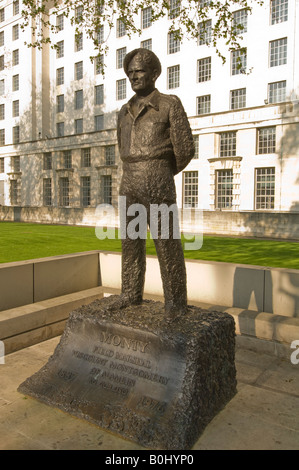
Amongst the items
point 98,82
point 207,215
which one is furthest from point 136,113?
point 98,82

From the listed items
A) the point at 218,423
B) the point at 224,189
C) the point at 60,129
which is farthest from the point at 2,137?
the point at 218,423

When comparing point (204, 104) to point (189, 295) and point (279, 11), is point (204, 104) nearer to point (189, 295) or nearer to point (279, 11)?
point (279, 11)

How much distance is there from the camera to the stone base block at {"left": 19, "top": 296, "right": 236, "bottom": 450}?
9.85 feet

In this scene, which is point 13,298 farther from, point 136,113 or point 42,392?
point 136,113

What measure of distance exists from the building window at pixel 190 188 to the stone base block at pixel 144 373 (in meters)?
26.3

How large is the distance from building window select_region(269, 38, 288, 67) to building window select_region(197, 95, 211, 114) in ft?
17.0

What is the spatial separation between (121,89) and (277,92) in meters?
14.6

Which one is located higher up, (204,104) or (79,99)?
(79,99)

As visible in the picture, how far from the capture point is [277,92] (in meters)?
26.5

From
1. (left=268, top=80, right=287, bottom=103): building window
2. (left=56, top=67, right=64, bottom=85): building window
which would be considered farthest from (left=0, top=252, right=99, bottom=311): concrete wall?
(left=56, top=67, right=64, bottom=85): building window

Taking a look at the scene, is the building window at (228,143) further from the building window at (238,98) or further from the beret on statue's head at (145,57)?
the beret on statue's head at (145,57)

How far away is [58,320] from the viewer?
17.8ft

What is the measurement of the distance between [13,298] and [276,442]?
12.2 feet

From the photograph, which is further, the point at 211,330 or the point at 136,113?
the point at 136,113
